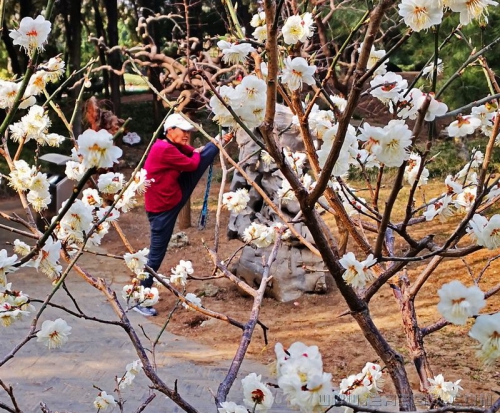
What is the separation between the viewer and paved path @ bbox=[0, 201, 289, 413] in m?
3.92

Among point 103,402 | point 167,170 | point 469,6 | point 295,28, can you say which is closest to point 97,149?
point 469,6

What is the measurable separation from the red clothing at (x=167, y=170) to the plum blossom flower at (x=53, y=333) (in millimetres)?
3773

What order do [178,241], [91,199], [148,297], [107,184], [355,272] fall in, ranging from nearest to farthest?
[355,272] → [107,184] → [91,199] → [148,297] → [178,241]

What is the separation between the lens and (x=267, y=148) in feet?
4.54

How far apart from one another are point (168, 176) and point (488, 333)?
4.82 meters

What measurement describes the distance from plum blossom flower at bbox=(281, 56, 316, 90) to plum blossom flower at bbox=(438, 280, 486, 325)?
69 centimetres

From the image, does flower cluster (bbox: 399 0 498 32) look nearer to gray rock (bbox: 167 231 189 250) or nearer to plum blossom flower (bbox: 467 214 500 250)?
plum blossom flower (bbox: 467 214 500 250)

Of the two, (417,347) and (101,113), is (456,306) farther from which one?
(101,113)

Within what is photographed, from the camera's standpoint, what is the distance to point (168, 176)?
5.74m

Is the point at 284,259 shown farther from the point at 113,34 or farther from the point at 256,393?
the point at 113,34

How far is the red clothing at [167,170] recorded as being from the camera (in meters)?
5.62

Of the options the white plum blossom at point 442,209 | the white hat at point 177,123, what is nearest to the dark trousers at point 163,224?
the white hat at point 177,123

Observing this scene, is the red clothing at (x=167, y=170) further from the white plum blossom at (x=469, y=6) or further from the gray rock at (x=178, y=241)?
the white plum blossom at (x=469, y=6)

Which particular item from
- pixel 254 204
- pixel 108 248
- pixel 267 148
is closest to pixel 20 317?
pixel 267 148
